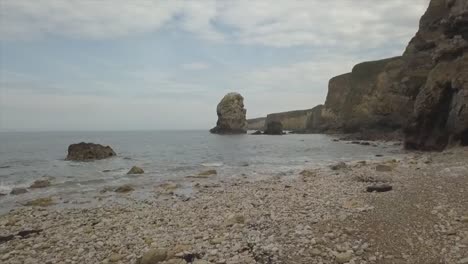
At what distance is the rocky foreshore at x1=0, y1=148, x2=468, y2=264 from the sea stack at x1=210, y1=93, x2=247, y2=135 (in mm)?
109453

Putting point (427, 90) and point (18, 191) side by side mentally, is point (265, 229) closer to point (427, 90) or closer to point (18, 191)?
point (18, 191)

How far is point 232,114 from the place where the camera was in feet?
419

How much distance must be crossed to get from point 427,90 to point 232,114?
9504cm

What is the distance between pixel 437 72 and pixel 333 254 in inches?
1309

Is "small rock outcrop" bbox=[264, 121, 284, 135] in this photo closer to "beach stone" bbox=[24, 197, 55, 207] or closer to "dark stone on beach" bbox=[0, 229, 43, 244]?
"beach stone" bbox=[24, 197, 55, 207]

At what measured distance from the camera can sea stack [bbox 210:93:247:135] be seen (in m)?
125

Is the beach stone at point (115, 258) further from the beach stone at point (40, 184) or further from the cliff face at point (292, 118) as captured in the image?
the cliff face at point (292, 118)

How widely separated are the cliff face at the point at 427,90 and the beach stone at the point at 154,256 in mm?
28959

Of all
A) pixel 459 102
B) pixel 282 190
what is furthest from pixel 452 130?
pixel 282 190

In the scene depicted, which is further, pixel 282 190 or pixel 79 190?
pixel 79 190

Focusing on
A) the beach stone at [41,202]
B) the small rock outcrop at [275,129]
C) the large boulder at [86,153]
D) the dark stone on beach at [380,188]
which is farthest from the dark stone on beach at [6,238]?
the small rock outcrop at [275,129]

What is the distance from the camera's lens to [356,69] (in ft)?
367

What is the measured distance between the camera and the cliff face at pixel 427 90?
31.6 m

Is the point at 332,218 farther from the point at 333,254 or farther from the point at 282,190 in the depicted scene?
the point at 282,190
